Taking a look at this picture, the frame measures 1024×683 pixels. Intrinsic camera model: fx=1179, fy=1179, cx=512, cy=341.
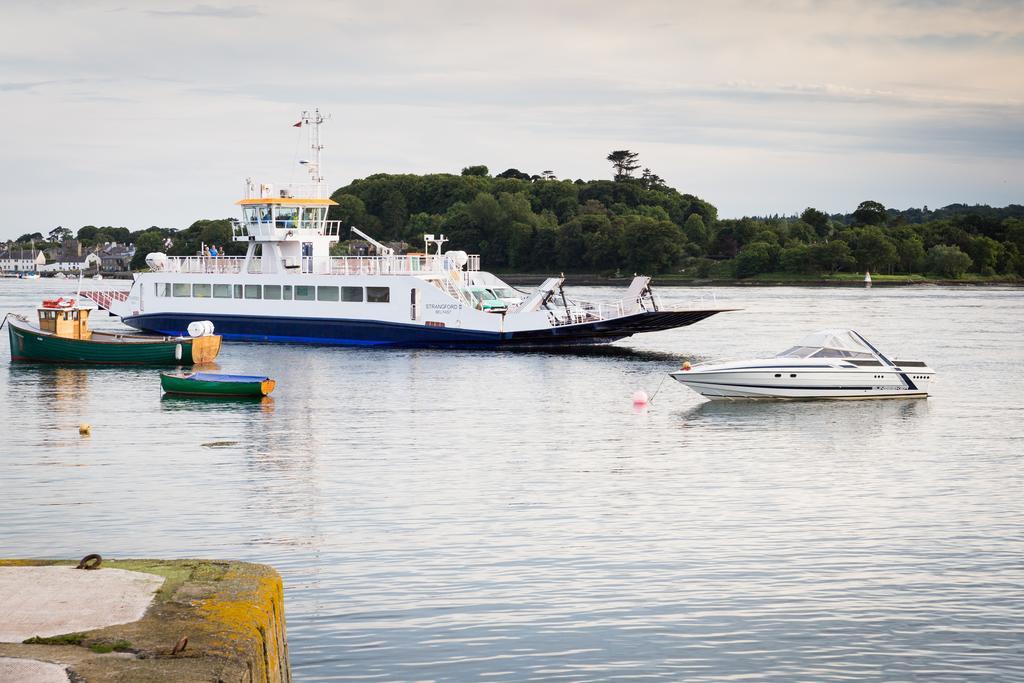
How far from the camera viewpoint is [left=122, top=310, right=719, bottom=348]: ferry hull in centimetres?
6138

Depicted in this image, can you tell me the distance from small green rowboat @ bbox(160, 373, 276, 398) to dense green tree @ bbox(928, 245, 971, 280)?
17058 cm

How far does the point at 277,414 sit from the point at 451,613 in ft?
80.4

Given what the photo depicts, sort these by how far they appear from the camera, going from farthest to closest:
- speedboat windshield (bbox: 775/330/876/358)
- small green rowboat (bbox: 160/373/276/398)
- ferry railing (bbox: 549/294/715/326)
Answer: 1. ferry railing (bbox: 549/294/715/326)
2. small green rowboat (bbox: 160/373/276/398)
3. speedboat windshield (bbox: 775/330/876/358)

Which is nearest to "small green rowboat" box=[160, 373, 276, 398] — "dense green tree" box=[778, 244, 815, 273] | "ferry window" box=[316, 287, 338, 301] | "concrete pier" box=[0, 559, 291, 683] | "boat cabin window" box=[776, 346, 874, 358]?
"boat cabin window" box=[776, 346, 874, 358]

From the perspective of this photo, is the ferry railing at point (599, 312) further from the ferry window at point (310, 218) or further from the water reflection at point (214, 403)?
the water reflection at point (214, 403)

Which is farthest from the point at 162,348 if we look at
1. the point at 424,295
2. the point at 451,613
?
the point at 451,613

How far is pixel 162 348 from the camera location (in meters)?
56.8

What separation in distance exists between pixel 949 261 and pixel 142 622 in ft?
654

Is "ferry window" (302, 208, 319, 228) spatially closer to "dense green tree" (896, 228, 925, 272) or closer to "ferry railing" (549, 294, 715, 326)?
"ferry railing" (549, 294, 715, 326)

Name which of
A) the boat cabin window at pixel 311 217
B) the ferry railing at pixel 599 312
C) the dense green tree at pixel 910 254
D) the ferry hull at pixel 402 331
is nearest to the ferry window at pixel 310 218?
the boat cabin window at pixel 311 217

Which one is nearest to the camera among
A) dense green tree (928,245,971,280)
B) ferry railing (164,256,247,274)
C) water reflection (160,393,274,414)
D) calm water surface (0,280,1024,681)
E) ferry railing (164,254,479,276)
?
calm water surface (0,280,1024,681)

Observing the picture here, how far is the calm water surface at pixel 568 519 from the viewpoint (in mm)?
15656

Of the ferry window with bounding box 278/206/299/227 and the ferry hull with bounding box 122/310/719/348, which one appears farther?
the ferry window with bounding box 278/206/299/227

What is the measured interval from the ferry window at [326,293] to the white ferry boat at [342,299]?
0.06 metres
